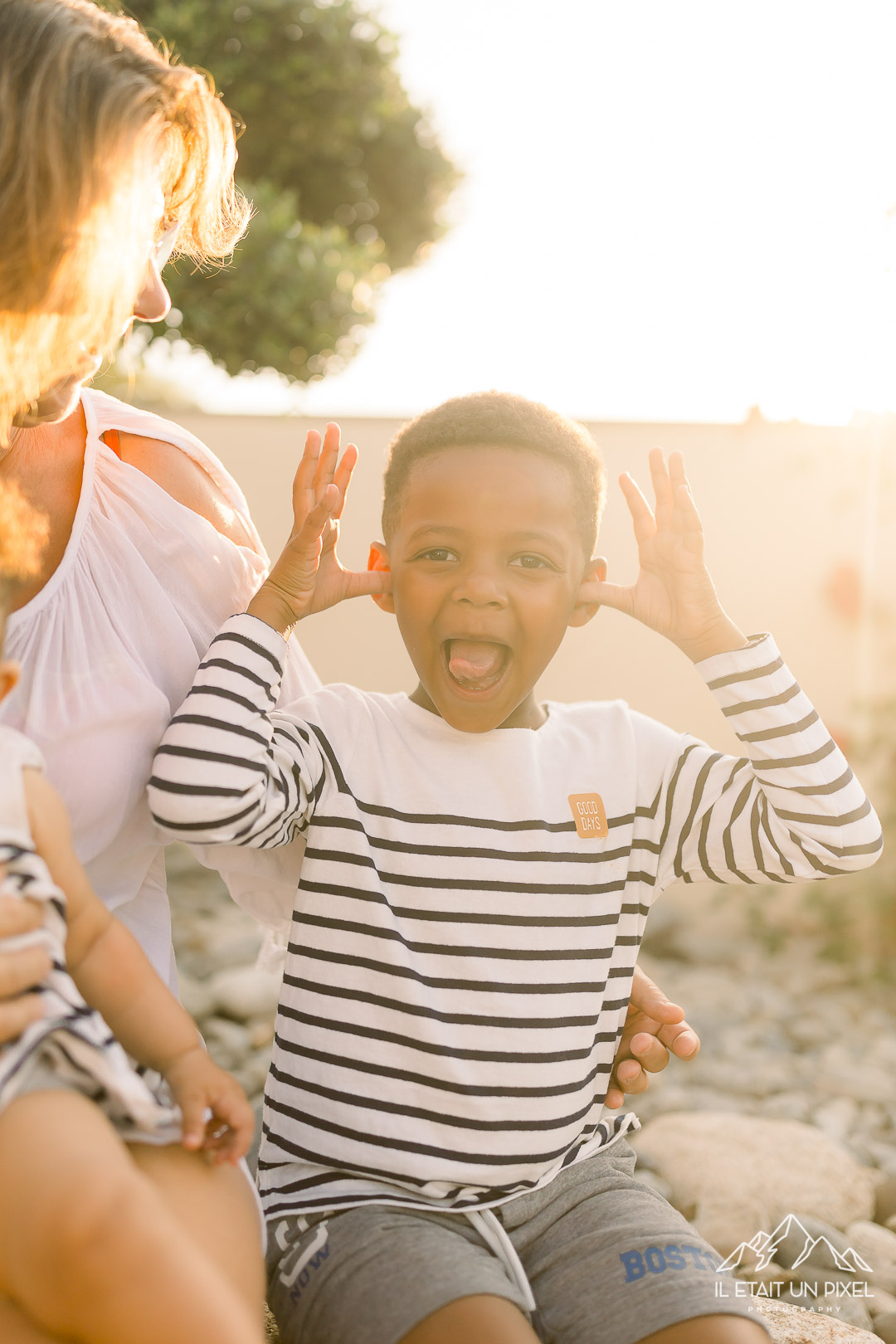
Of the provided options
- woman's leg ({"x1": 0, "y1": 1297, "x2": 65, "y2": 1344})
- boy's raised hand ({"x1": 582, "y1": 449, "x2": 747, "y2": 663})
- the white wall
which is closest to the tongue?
boy's raised hand ({"x1": 582, "y1": 449, "x2": 747, "y2": 663})

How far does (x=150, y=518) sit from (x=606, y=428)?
13.9ft

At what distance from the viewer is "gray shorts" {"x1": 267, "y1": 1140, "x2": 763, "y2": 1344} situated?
1.47 metres

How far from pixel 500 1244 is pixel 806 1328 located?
70 cm

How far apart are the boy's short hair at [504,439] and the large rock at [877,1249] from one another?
6.26 feet

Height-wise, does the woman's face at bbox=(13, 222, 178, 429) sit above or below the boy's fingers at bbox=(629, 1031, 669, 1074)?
above

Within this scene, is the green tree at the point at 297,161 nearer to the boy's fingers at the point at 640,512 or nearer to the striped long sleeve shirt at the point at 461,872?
the boy's fingers at the point at 640,512

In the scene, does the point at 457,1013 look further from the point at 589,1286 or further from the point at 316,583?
the point at 316,583

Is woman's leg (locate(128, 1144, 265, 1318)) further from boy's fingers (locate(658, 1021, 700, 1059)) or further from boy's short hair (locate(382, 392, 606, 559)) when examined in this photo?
boy's short hair (locate(382, 392, 606, 559))

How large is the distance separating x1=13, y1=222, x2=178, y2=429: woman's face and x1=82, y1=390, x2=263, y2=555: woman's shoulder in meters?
0.15

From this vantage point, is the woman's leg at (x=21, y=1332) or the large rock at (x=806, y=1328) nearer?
the woman's leg at (x=21, y=1332)

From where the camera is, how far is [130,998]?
1386 mm

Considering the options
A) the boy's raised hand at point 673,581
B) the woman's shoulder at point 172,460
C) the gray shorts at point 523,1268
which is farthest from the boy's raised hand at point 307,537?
the gray shorts at point 523,1268

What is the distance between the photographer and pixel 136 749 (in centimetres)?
171

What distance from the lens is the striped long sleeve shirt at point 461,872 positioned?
5.50ft
